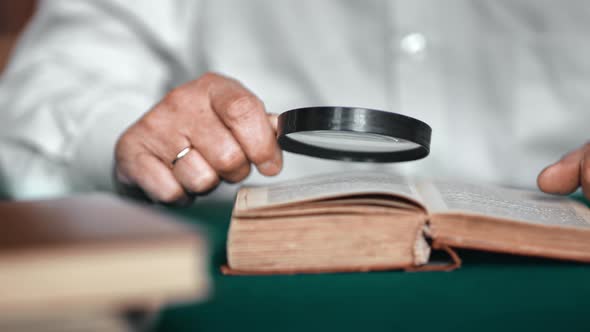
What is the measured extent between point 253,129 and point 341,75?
88 cm

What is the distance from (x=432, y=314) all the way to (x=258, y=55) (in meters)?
1.52

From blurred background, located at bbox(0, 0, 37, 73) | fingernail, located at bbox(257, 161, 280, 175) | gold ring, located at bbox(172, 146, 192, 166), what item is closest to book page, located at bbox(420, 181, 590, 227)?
fingernail, located at bbox(257, 161, 280, 175)

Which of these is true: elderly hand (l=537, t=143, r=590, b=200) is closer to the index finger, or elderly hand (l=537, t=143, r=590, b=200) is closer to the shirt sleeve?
the index finger

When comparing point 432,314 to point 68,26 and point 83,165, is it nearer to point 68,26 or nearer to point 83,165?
point 83,165

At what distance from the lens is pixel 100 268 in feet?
1.42

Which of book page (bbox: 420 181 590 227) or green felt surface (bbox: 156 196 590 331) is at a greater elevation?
book page (bbox: 420 181 590 227)

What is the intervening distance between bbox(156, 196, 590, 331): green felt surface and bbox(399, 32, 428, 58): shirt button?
1.10 metres

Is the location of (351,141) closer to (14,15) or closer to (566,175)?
(566,175)

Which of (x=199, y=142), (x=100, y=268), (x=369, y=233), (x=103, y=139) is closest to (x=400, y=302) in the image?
(x=369, y=233)

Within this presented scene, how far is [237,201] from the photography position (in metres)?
1.04

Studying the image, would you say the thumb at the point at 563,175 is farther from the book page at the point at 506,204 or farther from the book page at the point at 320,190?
the book page at the point at 320,190

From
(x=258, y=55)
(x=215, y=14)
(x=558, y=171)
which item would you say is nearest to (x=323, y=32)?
(x=258, y=55)

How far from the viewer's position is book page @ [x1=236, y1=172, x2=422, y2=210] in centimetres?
96

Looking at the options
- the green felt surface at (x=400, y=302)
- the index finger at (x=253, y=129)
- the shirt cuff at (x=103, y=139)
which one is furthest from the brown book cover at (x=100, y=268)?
the shirt cuff at (x=103, y=139)
